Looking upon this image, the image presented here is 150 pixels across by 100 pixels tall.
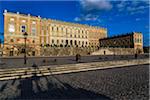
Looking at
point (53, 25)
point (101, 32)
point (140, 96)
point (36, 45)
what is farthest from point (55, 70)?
point (101, 32)

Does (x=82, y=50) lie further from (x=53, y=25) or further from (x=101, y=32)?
(x=101, y=32)

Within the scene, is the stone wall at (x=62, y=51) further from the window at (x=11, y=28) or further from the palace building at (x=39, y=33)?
the window at (x=11, y=28)

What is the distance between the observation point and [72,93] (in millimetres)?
6957

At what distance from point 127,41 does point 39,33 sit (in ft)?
154

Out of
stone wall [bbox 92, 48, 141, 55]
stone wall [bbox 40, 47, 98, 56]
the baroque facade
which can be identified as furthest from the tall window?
the baroque facade

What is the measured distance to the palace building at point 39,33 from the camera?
4909cm

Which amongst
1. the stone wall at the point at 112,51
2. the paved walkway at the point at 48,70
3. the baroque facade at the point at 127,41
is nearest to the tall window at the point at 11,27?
the stone wall at the point at 112,51

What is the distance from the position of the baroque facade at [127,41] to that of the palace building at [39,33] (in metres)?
6.71

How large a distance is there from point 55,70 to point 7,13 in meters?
44.4

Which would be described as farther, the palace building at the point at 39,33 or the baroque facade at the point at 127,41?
the baroque facade at the point at 127,41

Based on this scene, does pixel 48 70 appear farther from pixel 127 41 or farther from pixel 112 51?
pixel 127 41

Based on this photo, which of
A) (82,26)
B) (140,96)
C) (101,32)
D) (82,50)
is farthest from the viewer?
(101,32)

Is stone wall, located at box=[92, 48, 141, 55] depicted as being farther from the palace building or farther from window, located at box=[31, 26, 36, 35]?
window, located at box=[31, 26, 36, 35]

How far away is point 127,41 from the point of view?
3081 inches
